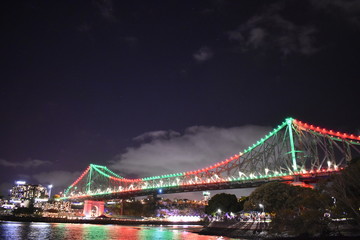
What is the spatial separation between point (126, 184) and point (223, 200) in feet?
191

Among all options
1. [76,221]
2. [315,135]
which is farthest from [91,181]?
[315,135]

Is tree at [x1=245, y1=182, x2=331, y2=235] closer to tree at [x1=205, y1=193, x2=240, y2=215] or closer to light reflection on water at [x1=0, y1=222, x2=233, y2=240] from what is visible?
light reflection on water at [x1=0, y1=222, x2=233, y2=240]

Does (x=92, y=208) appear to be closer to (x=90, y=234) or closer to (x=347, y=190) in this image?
(x=90, y=234)

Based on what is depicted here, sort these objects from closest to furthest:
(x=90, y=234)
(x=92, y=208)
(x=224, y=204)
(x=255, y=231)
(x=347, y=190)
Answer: (x=347, y=190), (x=255, y=231), (x=90, y=234), (x=224, y=204), (x=92, y=208)

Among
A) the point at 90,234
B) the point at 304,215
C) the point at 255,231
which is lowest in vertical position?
the point at 255,231

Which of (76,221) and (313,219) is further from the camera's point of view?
(76,221)

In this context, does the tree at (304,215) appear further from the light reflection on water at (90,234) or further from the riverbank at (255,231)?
the light reflection on water at (90,234)

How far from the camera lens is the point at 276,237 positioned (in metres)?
33.4

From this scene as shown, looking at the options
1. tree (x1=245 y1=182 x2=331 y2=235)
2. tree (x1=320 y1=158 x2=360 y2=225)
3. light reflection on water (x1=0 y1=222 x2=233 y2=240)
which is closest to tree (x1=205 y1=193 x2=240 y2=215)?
light reflection on water (x1=0 y1=222 x2=233 y2=240)

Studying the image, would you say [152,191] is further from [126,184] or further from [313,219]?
[313,219]

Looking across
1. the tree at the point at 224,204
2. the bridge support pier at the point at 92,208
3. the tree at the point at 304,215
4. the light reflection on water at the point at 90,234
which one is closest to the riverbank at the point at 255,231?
the tree at the point at 304,215

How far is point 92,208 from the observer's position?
344 feet

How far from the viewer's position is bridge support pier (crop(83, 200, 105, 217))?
9932 centimetres

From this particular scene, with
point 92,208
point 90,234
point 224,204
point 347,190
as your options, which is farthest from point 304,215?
point 92,208
